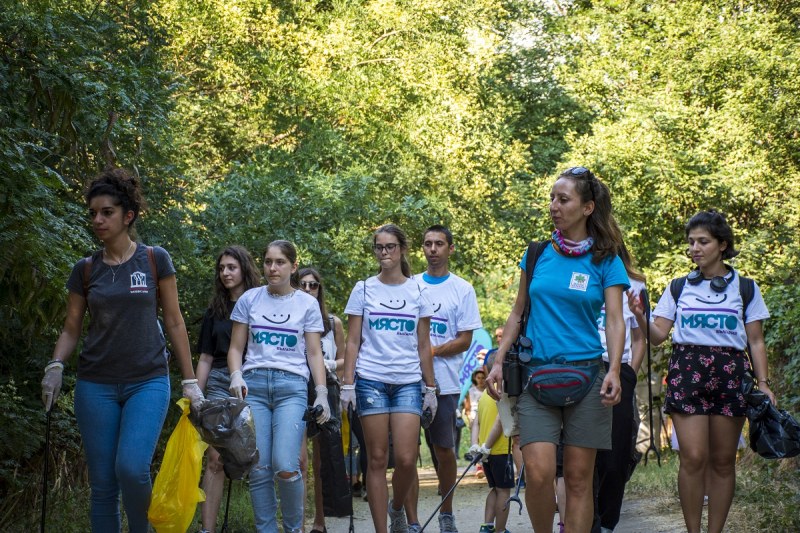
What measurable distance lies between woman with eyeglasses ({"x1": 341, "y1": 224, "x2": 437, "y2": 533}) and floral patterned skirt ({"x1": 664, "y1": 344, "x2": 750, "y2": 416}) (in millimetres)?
1724

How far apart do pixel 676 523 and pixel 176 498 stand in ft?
16.5

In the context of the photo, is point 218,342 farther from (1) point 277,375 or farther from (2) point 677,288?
(2) point 677,288

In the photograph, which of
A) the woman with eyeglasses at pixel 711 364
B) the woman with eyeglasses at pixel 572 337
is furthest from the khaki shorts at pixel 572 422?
the woman with eyeglasses at pixel 711 364

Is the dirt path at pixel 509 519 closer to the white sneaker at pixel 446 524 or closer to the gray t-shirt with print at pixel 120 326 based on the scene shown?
the white sneaker at pixel 446 524

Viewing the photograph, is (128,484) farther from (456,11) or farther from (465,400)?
(465,400)

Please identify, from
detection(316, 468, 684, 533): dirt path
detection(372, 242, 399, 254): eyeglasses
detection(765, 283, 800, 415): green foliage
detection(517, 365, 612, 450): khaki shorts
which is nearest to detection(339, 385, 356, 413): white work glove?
detection(372, 242, 399, 254): eyeglasses

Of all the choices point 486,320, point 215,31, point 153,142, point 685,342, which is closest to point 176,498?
point 685,342

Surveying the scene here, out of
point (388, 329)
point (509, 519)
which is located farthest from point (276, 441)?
point (509, 519)

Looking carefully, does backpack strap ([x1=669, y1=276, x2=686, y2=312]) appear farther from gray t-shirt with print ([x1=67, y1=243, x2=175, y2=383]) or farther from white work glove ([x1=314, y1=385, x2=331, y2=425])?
gray t-shirt with print ([x1=67, y1=243, x2=175, y2=383])

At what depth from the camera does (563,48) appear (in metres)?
24.7

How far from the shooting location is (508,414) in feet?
20.6

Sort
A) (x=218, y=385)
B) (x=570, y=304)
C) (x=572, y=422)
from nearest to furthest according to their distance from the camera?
(x=572, y=422), (x=570, y=304), (x=218, y=385)

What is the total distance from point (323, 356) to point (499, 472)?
1.83m

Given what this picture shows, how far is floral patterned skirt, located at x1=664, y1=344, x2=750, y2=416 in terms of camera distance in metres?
7.49
